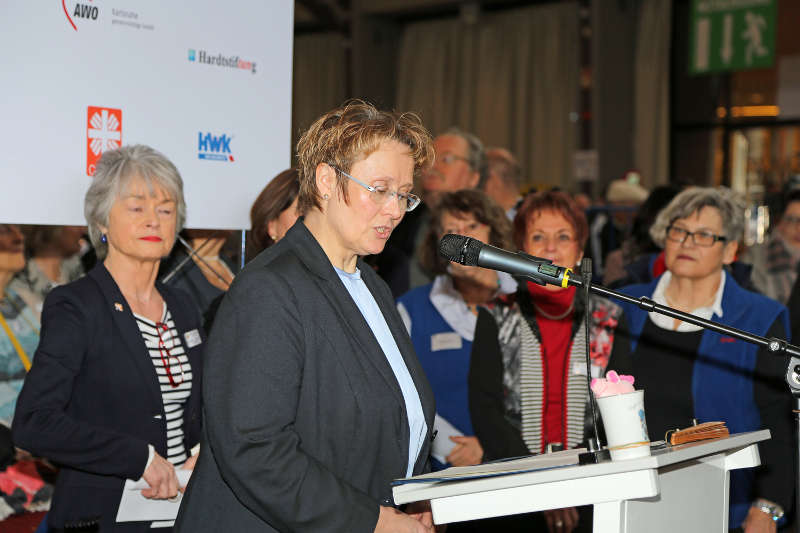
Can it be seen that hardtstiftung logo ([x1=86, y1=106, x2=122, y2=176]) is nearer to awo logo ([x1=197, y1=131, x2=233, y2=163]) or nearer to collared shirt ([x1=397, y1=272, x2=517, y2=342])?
awo logo ([x1=197, y1=131, x2=233, y2=163])

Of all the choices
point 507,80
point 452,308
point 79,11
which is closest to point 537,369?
point 452,308

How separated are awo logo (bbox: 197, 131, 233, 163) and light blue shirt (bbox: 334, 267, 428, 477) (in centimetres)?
109

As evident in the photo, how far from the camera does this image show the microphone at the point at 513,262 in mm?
1513

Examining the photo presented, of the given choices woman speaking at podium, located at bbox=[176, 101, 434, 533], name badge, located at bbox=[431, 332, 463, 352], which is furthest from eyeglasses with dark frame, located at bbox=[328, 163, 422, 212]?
name badge, located at bbox=[431, 332, 463, 352]

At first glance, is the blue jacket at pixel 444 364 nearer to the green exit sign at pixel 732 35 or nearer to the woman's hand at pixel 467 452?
the woman's hand at pixel 467 452

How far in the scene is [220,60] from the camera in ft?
8.65

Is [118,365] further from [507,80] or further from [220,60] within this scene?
[507,80]

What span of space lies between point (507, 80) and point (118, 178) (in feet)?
30.0

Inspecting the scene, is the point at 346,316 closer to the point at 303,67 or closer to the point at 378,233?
the point at 378,233

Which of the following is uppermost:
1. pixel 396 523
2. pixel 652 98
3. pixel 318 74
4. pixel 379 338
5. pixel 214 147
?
pixel 318 74

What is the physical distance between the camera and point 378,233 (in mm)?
1616

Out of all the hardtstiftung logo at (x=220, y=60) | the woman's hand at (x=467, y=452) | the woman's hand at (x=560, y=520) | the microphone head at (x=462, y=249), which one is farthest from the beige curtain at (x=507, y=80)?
the microphone head at (x=462, y=249)

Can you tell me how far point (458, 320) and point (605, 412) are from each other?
159cm

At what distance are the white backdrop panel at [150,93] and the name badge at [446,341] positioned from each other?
2.64ft
